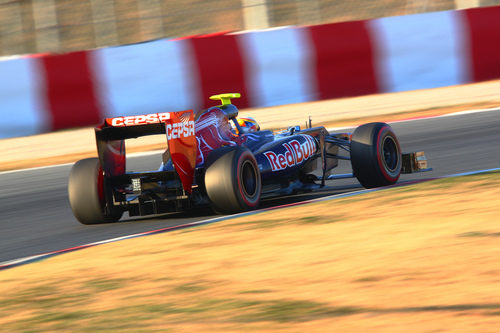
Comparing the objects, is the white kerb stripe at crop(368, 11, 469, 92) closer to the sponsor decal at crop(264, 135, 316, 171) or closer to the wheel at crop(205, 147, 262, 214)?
the sponsor decal at crop(264, 135, 316, 171)

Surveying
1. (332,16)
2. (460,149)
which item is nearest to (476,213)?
(460,149)

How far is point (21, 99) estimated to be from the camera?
15203mm

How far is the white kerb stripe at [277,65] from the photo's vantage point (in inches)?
628

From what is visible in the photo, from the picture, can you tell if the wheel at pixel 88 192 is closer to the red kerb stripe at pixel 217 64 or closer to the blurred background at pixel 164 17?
the red kerb stripe at pixel 217 64

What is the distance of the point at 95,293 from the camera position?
5.35 meters

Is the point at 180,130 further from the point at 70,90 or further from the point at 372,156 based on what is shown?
the point at 70,90

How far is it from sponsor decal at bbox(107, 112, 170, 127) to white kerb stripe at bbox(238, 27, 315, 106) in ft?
27.4

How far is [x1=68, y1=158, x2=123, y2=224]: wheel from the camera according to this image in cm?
785

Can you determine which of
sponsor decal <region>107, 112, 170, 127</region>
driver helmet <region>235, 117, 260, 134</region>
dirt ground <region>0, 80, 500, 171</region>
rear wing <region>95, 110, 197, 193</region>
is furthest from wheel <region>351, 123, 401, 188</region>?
dirt ground <region>0, 80, 500, 171</region>

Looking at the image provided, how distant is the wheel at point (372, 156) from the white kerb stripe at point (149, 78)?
24.7 feet

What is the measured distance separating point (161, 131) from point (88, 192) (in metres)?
0.85

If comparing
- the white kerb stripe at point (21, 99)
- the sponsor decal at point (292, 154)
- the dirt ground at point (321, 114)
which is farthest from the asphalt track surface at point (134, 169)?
the white kerb stripe at point (21, 99)

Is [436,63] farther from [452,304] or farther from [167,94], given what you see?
[452,304]

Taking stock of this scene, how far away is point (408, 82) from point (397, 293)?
1241 centimetres
